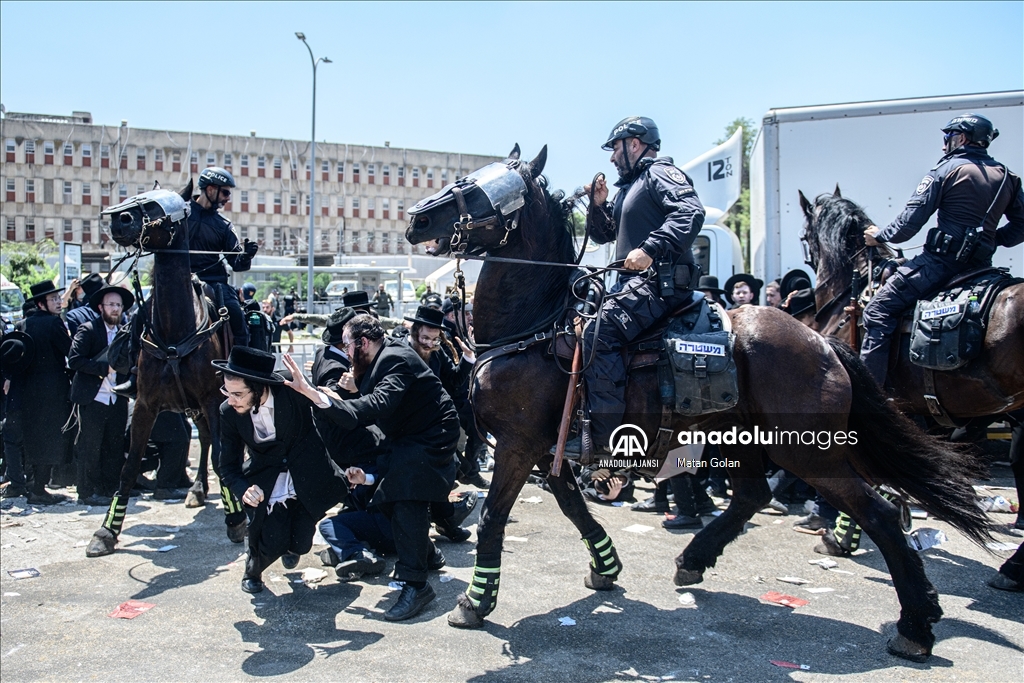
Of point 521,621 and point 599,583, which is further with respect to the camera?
point 599,583

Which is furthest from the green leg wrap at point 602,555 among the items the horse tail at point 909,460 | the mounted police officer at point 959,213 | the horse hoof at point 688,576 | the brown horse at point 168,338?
the brown horse at point 168,338

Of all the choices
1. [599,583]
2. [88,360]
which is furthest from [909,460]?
[88,360]

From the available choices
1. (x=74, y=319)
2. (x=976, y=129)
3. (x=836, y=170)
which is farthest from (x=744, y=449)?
(x=74, y=319)

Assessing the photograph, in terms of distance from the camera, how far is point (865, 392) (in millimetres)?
4699

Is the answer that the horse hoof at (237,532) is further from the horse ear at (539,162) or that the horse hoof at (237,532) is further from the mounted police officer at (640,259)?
the horse ear at (539,162)

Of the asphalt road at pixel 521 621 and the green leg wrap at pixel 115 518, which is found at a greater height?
the green leg wrap at pixel 115 518

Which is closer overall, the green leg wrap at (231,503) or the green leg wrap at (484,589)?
the green leg wrap at (484,589)

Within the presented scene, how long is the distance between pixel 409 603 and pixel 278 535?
1.05 m

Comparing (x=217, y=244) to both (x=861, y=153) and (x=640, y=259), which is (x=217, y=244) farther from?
(x=861, y=153)

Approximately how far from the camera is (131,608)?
16.8ft

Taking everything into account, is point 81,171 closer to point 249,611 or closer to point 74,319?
point 74,319

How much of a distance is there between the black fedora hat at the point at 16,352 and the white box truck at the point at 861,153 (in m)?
8.45

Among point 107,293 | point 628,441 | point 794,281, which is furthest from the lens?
point 794,281

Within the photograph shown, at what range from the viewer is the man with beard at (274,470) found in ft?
17.4
